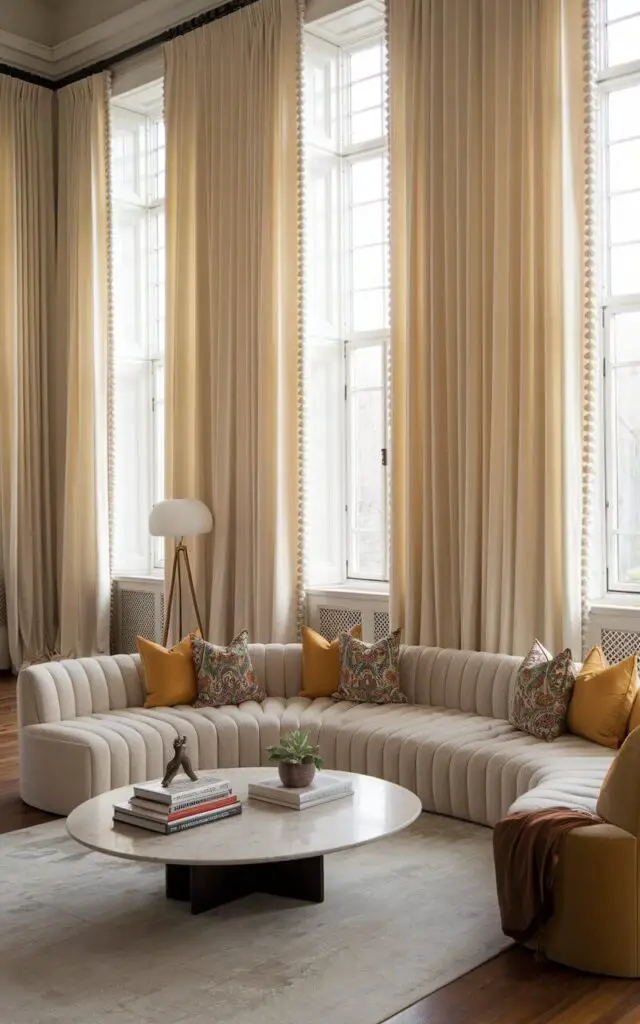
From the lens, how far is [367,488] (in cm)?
788

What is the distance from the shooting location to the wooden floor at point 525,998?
3354 mm

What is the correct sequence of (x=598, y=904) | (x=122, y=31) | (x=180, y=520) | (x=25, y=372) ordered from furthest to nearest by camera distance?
(x=25, y=372) → (x=122, y=31) → (x=180, y=520) → (x=598, y=904)

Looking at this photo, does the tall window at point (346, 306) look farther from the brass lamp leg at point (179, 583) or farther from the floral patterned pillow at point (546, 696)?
the floral patterned pillow at point (546, 696)

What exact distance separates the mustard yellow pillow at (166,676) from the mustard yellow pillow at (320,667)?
26.3 inches

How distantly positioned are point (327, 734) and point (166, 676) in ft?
3.39

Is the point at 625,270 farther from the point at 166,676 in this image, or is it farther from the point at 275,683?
the point at 166,676

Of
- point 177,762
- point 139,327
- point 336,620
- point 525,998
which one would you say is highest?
point 139,327

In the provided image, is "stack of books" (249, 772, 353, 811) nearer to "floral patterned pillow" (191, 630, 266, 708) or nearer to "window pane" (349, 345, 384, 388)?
"floral patterned pillow" (191, 630, 266, 708)

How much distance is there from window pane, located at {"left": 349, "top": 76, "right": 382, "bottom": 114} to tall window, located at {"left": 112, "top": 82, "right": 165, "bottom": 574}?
2282mm

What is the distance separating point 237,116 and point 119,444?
9.95 ft

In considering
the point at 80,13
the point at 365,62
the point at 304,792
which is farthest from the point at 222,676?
the point at 80,13

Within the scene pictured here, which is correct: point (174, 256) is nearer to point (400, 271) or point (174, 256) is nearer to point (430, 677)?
point (400, 271)

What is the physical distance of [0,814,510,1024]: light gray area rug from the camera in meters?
3.46

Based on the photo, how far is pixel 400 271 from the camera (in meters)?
6.86
